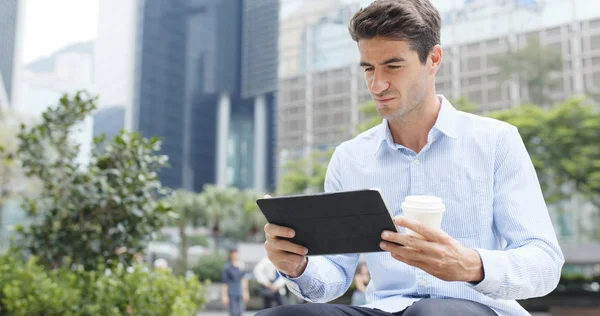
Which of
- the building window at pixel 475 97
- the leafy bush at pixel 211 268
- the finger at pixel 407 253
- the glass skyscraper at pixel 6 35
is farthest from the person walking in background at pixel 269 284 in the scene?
the building window at pixel 475 97

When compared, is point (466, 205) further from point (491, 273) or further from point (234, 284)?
point (234, 284)

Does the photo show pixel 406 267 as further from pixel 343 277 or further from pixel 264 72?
pixel 264 72

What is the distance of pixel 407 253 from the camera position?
1095 mm

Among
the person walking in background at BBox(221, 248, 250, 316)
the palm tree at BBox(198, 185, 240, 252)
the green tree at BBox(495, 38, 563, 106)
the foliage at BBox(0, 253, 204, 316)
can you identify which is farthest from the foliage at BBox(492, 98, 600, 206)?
the foliage at BBox(0, 253, 204, 316)

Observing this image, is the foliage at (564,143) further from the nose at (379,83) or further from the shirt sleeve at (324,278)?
the nose at (379,83)

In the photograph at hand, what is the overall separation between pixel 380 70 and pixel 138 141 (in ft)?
10.4

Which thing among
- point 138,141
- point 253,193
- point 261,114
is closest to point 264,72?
point 261,114

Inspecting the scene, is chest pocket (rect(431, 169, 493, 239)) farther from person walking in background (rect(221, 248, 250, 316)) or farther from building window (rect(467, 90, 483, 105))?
building window (rect(467, 90, 483, 105))

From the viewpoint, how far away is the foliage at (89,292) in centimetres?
358

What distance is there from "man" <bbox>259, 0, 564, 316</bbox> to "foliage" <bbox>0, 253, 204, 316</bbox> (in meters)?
2.51

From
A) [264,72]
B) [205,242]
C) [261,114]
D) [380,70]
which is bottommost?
[205,242]

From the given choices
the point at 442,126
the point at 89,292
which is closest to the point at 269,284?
the point at 89,292

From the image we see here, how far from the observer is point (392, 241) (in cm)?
111

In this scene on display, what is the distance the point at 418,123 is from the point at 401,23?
10.3 inches
